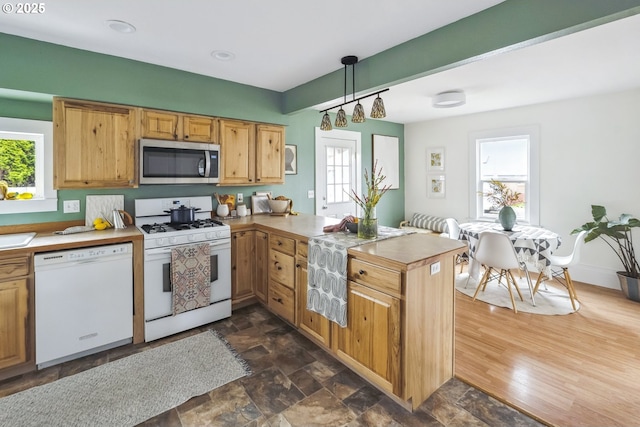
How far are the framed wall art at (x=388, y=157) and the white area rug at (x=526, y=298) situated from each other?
7.64 ft

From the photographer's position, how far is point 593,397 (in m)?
2.01

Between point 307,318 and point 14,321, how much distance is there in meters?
2.08

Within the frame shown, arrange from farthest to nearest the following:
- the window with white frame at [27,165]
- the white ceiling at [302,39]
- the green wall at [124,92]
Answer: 1. the window with white frame at [27,165]
2. the green wall at [124,92]
3. the white ceiling at [302,39]

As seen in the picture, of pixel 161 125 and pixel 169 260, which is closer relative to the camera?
pixel 169 260

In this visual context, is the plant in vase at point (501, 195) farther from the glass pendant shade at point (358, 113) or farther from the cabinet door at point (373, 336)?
the cabinet door at point (373, 336)

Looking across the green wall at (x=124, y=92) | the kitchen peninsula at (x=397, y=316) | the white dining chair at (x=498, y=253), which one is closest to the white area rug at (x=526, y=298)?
the white dining chair at (x=498, y=253)

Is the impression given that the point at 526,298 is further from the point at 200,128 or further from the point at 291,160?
the point at 200,128

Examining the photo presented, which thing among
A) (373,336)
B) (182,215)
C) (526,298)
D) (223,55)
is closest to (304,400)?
(373,336)

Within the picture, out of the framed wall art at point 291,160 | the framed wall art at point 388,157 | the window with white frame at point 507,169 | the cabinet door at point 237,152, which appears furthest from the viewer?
the framed wall art at point 388,157

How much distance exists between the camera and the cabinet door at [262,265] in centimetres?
317

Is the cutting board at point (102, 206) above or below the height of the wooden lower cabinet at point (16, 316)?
above

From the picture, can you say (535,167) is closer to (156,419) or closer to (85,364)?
(156,419)

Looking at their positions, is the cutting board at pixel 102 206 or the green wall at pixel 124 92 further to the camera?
the cutting board at pixel 102 206

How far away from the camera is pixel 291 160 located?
4344 mm
